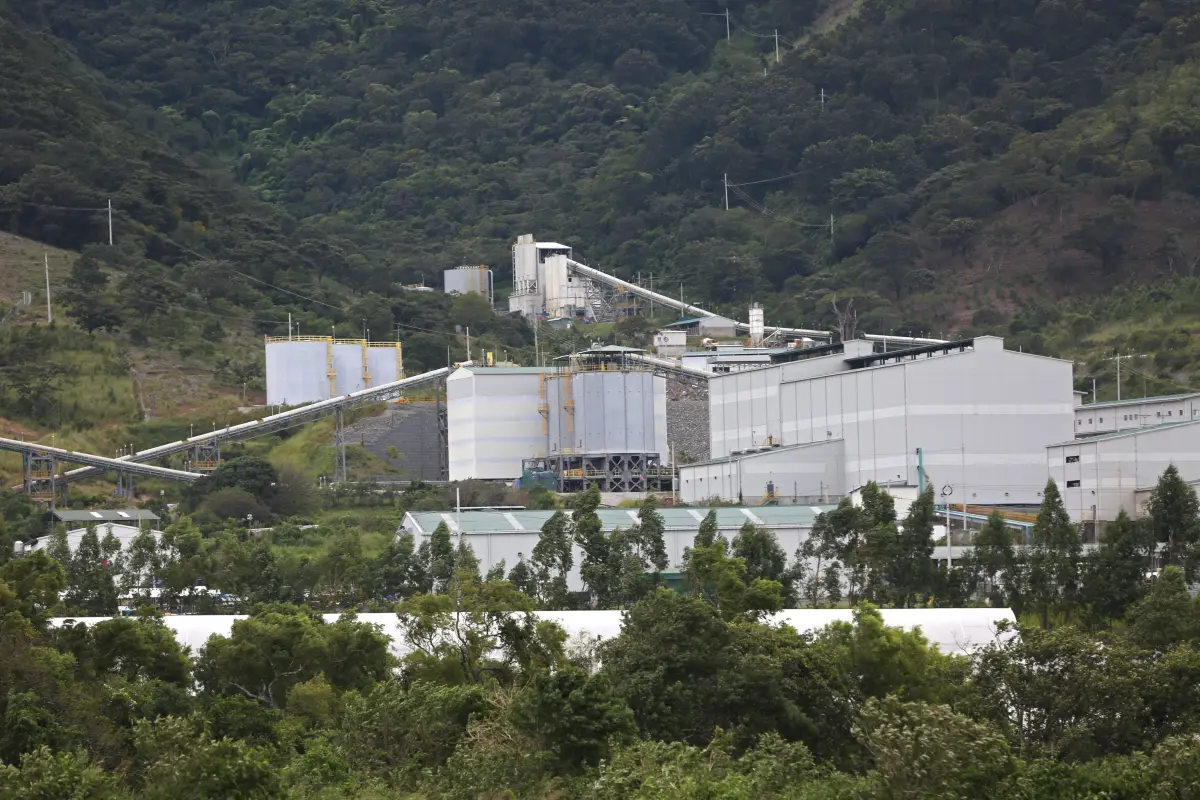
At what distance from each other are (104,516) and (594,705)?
52.2m

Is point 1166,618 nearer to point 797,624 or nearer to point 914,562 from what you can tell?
point 797,624

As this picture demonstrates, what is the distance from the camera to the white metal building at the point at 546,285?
157 m

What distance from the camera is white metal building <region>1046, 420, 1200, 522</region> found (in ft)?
272

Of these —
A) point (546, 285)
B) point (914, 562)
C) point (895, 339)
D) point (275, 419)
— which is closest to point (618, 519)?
point (914, 562)

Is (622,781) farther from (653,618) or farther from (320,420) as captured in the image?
(320,420)

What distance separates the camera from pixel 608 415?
10750 centimetres

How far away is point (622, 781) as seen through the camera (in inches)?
1587

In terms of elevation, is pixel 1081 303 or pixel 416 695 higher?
pixel 1081 303

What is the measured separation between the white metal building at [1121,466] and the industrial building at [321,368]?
4861cm

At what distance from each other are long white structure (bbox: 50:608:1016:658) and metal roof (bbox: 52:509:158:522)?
3242 centimetres

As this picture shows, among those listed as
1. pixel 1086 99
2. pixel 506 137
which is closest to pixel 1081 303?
pixel 1086 99

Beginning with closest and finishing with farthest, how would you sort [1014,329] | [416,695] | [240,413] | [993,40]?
1. [416,695]
2. [240,413]
3. [1014,329]
4. [993,40]

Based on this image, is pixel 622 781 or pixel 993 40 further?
pixel 993 40

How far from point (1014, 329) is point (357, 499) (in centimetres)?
5438
